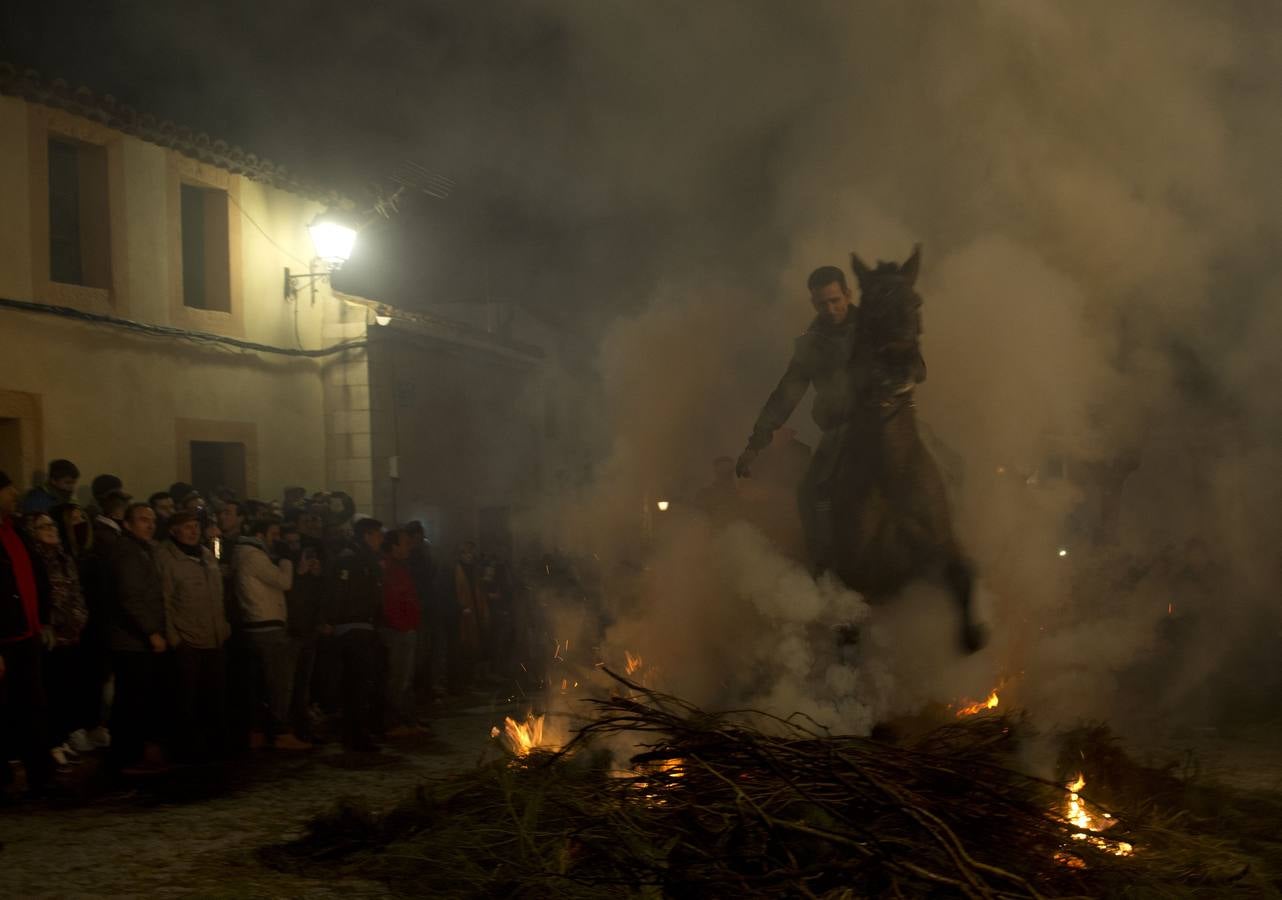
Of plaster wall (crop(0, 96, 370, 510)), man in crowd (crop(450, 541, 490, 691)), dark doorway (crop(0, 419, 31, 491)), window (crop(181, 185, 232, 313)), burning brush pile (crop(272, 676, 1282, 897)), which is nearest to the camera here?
burning brush pile (crop(272, 676, 1282, 897))

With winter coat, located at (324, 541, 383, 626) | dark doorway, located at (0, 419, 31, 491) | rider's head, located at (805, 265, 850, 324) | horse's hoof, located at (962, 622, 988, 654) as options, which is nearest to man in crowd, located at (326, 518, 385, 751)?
winter coat, located at (324, 541, 383, 626)

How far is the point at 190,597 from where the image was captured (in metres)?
8.52

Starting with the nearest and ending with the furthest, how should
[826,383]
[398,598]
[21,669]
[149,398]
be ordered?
[21,669] < [826,383] < [398,598] < [149,398]

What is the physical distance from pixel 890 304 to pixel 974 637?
2162 millimetres

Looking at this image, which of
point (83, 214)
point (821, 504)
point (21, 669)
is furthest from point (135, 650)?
point (83, 214)

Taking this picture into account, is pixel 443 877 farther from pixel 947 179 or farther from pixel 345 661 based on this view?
pixel 947 179

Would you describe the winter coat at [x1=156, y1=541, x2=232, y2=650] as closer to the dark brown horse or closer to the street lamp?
the dark brown horse

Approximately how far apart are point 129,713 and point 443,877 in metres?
3.70

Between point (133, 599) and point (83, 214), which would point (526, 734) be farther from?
point (83, 214)

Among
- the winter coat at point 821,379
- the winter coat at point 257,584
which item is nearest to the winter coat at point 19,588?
the winter coat at point 257,584

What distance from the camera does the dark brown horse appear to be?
7.48 m

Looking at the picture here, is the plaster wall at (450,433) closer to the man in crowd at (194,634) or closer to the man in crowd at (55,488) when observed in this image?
the man in crowd at (55,488)

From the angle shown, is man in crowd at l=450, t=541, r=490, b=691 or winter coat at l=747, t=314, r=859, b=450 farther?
man in crowd at l=450, t=541, r=490, b=691

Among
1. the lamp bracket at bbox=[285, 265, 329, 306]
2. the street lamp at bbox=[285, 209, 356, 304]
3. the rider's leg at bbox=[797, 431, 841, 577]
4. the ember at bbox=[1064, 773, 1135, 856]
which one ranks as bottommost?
the ember at bbox=[1064, 773, 1135, 856]
